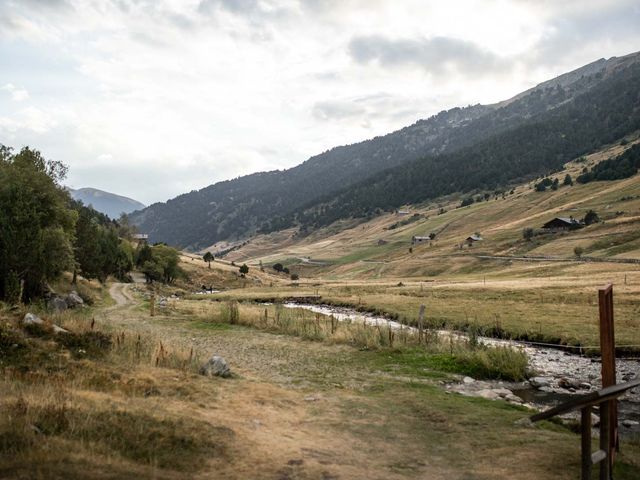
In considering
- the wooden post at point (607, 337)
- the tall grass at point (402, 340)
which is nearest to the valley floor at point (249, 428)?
the wooden post at point (607, 337)

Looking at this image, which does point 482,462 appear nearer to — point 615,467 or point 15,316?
point 615,467

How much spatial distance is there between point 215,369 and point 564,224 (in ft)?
430

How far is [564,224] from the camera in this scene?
5069 inches

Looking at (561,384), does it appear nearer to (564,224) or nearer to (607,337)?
(607,337)

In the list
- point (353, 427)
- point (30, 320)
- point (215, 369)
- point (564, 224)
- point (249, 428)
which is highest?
point (564, 224)

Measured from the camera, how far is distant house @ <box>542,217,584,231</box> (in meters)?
127

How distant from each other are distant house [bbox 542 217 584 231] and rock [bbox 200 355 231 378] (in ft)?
423

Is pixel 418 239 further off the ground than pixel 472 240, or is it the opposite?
pixel 418 239

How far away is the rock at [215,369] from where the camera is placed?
16428mm

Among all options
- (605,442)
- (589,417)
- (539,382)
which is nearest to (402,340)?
(539,382)

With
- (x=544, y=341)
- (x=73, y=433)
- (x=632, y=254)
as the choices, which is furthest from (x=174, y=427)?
(x=632, y=254)

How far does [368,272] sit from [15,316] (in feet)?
425

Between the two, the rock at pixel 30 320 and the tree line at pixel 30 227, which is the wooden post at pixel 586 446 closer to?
the rock at pixel 30 320

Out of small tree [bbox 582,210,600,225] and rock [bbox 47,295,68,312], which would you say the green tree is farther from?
small tree [bbox 582,210,600,225]
